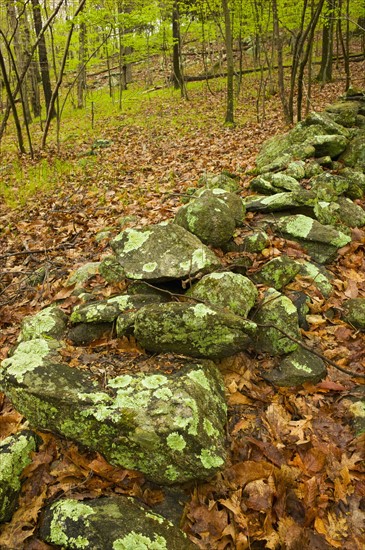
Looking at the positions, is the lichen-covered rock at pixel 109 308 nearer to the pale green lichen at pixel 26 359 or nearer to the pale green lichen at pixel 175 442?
the pale green lichen at pixel 26 359

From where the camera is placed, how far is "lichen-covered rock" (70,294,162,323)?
4012 mm

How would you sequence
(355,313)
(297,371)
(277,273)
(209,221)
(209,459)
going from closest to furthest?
(209,459) → (297,371) → (355,313) → (277,273) → (209,221)

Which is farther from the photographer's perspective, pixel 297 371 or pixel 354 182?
pixel 354 182

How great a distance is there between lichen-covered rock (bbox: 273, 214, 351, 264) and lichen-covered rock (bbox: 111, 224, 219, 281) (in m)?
1.58

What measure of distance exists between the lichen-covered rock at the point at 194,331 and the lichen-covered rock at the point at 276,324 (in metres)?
0.39

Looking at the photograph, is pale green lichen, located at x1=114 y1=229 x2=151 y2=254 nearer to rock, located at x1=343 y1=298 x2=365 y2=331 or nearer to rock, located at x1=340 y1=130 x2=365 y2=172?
rock, located at x1=343 y1=298 x2=365 y2=331

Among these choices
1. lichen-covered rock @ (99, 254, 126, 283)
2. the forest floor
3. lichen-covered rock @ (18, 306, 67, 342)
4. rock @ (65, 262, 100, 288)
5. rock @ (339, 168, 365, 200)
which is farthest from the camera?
rock @ (339, 168, 365, 200)

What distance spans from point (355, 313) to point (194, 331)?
2060 mm

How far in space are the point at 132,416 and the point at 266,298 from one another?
2.04 meters

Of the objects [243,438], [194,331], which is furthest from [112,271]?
[243,438]

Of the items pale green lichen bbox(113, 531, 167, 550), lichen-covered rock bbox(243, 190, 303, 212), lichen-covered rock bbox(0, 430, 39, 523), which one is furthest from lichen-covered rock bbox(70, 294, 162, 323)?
lichen-covered rock bbox(243, 190, 303, 212)

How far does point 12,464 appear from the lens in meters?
2.81

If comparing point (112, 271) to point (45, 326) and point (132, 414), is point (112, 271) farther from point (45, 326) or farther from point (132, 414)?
point (132, 414)

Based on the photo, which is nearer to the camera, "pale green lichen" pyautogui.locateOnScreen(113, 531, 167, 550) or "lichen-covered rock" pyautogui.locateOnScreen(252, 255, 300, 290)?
"pale green lichen" pyautogui.locateOnScreen(113, 531, 167, 550)
